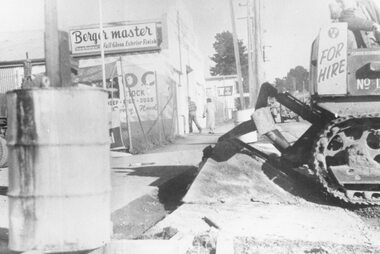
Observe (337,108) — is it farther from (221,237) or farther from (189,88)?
(189,88)

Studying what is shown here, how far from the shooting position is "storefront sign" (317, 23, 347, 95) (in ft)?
22.4

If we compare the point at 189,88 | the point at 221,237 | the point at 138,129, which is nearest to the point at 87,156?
the point at 221,237

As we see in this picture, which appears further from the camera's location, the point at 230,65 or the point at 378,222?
the point at 230,65

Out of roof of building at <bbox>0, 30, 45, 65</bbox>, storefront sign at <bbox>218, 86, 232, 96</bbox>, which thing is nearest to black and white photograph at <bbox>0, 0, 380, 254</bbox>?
roof of building at <bbox>0, 30, 45, 65</bbox>

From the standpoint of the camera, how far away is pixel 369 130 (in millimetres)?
6750

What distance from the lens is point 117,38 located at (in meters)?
22.0

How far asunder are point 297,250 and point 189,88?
25.3 m

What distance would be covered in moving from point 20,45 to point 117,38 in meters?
5.67

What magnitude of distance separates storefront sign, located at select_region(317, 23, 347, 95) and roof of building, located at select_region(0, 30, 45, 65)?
17.6 m

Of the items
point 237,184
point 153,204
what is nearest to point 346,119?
point 237,184

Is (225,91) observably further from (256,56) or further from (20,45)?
(256,56)

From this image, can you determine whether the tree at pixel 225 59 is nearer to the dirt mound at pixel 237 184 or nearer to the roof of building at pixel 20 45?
the roof of building at pixel 20 45

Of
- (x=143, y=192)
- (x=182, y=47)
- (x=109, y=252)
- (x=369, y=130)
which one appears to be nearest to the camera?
(x=109, y=252)

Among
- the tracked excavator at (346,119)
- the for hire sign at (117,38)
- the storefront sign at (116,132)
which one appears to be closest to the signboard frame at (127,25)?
the for hire sign at (117,38)
